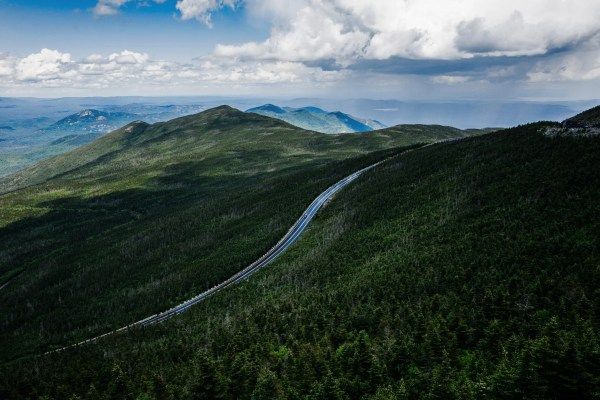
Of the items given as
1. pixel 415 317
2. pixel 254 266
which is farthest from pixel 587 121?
pixel 254 266

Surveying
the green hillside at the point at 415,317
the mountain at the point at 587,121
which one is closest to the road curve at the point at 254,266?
the green hillside at the point at 415,317

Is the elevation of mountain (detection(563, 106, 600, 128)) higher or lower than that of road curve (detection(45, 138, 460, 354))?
higher

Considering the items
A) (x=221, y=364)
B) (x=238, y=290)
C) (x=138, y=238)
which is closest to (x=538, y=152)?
(x=238, y=290)

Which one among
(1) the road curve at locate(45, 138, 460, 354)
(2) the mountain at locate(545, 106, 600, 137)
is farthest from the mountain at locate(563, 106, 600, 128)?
(1) the road curve at locate(45, 138, 460, 354)

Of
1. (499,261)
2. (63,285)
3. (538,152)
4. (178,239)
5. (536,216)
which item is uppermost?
(538,152)

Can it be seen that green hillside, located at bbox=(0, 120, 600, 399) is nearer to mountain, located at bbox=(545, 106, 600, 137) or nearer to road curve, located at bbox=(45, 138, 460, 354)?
mountain, located at bbox=(545, 106, 600, 137)

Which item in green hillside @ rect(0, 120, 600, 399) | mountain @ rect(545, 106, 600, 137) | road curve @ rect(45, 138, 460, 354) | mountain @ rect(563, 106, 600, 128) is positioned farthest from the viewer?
mountain @ rect(563, 106, 600, 128)

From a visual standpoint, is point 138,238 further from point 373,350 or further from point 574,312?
point 574,312

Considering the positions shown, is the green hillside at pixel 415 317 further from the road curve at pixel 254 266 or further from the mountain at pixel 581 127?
the road curve at pixel 254 266
